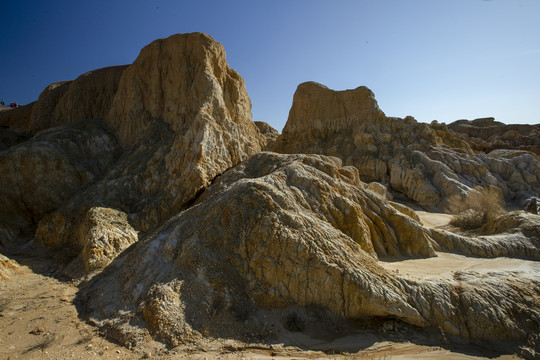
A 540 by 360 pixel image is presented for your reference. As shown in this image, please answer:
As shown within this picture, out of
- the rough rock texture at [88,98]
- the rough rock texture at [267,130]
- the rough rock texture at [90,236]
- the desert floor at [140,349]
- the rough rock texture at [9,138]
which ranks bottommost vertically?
the desert floor at [140,349]

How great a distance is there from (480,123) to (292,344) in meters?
64.1

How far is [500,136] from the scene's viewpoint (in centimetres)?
4403

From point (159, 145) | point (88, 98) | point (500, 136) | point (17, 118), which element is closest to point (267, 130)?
point (88, 98)

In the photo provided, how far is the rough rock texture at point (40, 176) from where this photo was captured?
13.1m

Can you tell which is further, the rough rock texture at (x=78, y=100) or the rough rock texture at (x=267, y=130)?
the rough rock texture at (x=267, y=130)

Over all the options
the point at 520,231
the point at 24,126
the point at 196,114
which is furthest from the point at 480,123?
the point at 24,126

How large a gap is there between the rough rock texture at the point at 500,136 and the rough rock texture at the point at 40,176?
42685 millimetres

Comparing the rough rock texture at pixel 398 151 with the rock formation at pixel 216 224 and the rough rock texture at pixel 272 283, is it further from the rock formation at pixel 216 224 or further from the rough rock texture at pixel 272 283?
the rough rock texture at pixel 272 283

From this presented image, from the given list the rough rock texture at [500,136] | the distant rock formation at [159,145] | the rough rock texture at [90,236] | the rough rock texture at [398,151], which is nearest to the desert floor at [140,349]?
the rough rock texture at [90,236]

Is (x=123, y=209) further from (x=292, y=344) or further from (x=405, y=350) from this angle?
(x=405, y=350)

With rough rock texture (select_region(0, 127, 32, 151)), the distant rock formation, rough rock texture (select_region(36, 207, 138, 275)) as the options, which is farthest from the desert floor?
rough rock texture (select_region(0, 127, 32, 151))

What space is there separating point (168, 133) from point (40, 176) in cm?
629

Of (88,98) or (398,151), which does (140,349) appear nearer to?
(88,98)

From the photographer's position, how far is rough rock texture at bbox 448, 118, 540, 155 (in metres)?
37.4
